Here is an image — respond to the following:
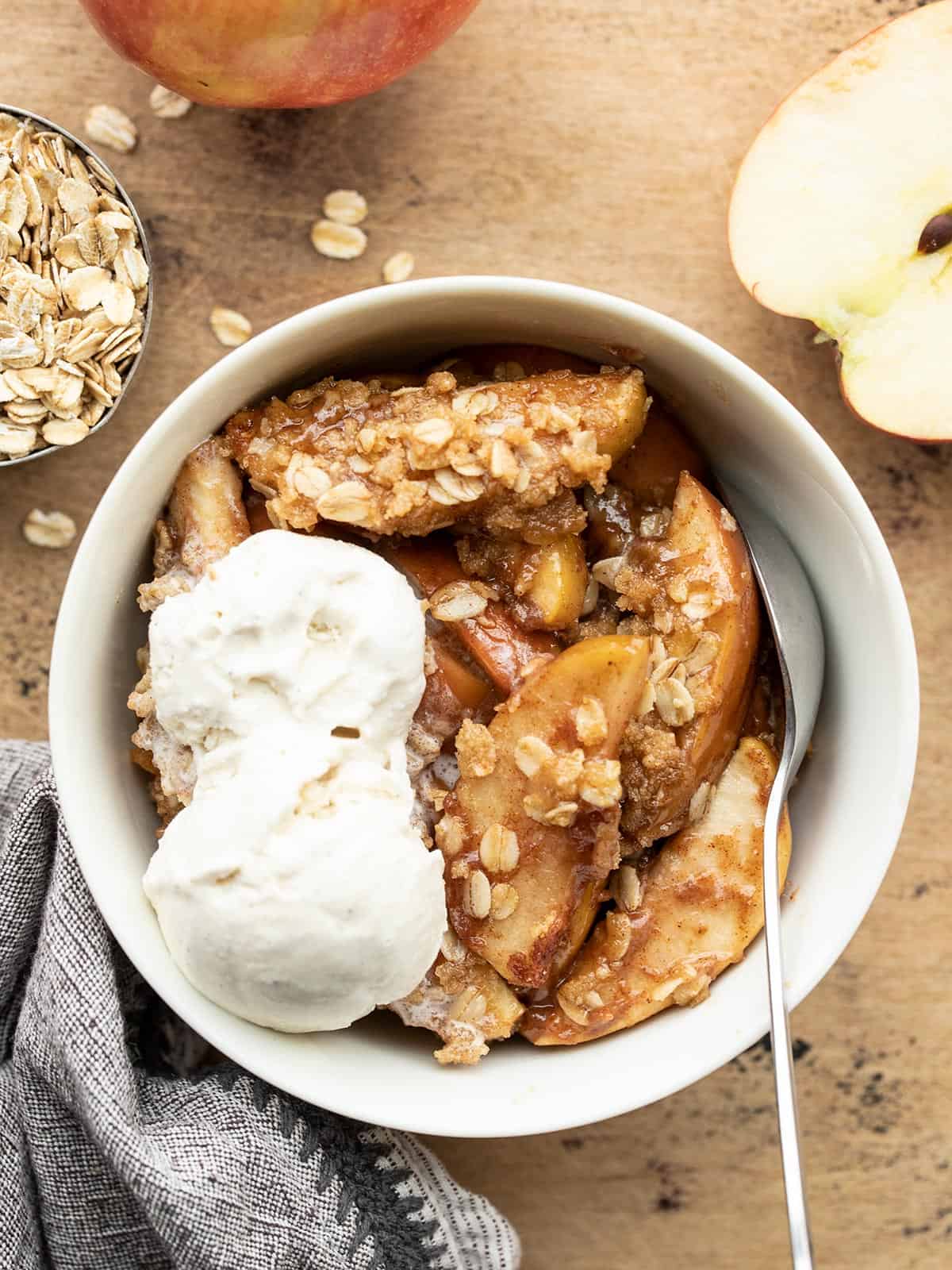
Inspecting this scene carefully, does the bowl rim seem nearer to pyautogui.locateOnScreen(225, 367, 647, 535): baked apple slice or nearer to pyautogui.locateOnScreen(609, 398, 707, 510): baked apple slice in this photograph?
pyautogui.locateOnScreen(225, 367, 647, 535): baked apple slice

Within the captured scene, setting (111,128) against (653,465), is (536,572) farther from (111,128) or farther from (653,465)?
(111,128)

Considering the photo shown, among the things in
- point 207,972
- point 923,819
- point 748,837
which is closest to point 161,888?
point 207,972

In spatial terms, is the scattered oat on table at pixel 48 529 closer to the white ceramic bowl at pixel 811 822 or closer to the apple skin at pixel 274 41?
the white ceramic bowl at pixel 811 822

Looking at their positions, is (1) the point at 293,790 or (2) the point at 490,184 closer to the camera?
(1) the point at 293,790

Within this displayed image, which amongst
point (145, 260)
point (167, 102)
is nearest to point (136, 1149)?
point (145, 260)

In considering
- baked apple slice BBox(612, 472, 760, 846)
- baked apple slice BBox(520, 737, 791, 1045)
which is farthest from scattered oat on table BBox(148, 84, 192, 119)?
baked apple slice BBox(520, 737, 791, 1045)
